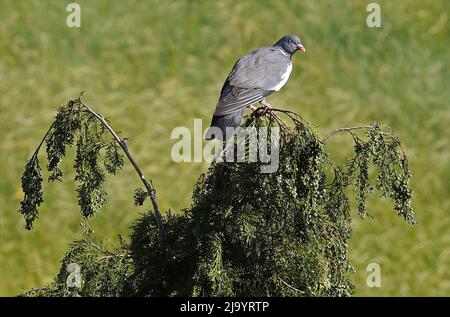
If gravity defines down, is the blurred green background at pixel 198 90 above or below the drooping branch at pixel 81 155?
above

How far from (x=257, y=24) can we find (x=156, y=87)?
176 centimetres

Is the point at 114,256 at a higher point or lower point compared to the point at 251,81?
lower

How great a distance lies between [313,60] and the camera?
11.8 metres

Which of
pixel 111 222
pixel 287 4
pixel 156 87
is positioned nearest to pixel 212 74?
pixel 156 87

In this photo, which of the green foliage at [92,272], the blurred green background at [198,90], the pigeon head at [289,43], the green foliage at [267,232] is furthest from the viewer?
the blurred green background at [198,90]

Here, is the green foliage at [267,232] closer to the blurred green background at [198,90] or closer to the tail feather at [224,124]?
the tail feather at [224,124]

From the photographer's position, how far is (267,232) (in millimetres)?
3715

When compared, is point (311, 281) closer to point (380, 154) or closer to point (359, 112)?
point (380, 154)

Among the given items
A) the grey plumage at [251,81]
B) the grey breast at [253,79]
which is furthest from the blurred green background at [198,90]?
the grey breast at [253,79]

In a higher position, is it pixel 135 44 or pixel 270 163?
pixel 135 44

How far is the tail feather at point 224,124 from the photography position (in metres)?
4.17

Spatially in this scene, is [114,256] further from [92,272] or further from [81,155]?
[81,155]

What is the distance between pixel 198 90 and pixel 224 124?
7154 mm

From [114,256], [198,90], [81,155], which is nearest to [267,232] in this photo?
[114,256]
